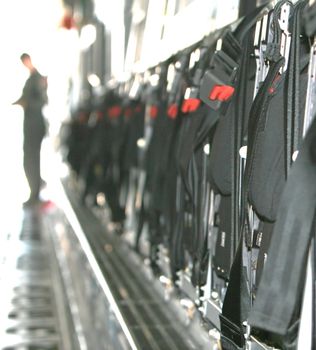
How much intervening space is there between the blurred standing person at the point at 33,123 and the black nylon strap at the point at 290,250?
7.94 meters

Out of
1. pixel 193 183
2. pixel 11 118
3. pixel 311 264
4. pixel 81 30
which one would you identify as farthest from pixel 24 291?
pixel 11 118

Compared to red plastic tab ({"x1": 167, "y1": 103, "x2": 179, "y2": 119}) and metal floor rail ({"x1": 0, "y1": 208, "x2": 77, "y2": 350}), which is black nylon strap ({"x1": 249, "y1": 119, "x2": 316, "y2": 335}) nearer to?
red plastic tab ({"x1": 167, "y1": 103, "x2": 179, "y2": 119})

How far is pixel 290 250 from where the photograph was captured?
68.3 inches

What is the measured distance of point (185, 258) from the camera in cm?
369

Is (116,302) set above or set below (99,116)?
below

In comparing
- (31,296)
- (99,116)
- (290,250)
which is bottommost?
(31,296)

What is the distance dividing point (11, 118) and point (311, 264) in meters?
14.8

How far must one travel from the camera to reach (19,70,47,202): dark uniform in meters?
9.47

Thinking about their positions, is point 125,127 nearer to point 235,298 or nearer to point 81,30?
point 235,298

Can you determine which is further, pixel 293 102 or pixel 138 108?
pixel 138 108

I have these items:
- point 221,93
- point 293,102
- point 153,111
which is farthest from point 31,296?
point 293,102

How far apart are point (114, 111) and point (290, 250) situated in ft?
15.7

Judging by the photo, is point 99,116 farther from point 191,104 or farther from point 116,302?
point 191,104

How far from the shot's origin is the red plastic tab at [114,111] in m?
6.26
